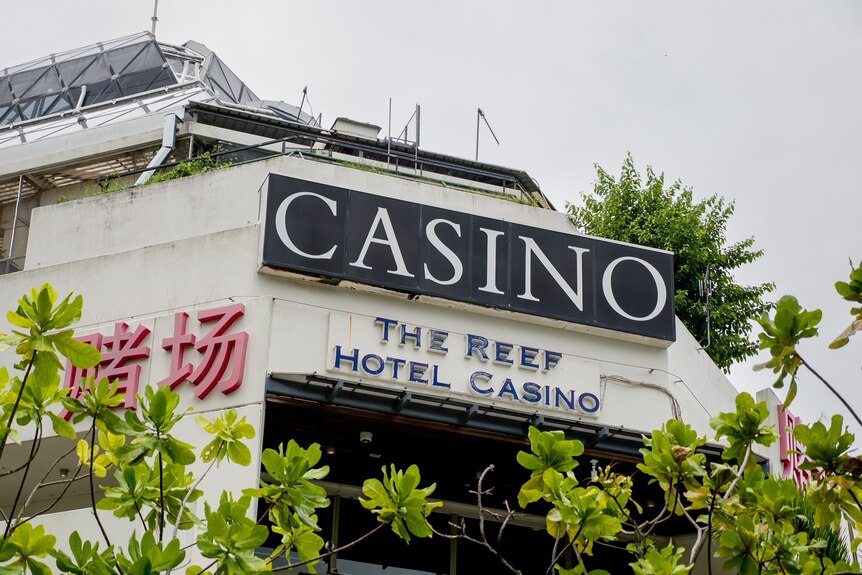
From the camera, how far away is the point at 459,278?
64.1 feet

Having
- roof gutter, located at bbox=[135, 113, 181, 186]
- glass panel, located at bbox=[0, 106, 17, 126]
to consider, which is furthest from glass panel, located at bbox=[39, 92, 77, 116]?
roof gutter, located at bbox=[135, 113, 181, 186]

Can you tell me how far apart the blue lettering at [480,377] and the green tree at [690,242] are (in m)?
11.1

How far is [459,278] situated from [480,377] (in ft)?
4.87

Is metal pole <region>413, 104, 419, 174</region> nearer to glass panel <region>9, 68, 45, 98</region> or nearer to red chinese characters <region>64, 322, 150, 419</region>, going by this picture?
red chinese characters <region>64, 322, 150, 419</region>

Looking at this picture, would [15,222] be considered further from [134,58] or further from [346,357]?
[346,357]

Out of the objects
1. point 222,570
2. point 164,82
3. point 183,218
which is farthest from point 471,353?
point 164,82

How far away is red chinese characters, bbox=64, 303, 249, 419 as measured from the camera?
18.1 metres

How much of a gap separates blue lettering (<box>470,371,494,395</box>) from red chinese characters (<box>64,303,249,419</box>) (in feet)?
10.5

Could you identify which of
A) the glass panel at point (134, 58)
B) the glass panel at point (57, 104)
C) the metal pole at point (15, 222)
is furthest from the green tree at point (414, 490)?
the glass panel at point (134, 58)

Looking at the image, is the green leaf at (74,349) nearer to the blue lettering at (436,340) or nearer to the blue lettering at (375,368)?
the blue lettering at (375,368)

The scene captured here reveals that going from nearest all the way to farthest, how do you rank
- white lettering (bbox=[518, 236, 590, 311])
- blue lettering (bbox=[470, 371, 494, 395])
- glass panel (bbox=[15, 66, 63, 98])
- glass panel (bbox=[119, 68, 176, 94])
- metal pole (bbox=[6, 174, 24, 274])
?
blue lettering (bbox=[470, 371, 494, 395])
white lettering (bbox=[518, 236, 590, 311])
metal pole (bbox=[6, 174, 24, 274])
glass panel (bbox=[119, 68, 176, 94])
glass panel (bbox=[15, 66, 63, 98])

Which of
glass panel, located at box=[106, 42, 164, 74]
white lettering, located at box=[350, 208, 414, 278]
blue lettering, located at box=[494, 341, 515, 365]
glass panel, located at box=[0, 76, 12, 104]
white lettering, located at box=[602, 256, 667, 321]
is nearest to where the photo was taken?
white lettering, located at box=[350, 208, 414, 278]

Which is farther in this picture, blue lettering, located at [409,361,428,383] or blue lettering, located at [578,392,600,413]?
blue lettering, located at [578,392,600,413]

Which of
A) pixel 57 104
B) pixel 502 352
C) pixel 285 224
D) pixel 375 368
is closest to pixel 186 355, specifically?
pixel 285 224
